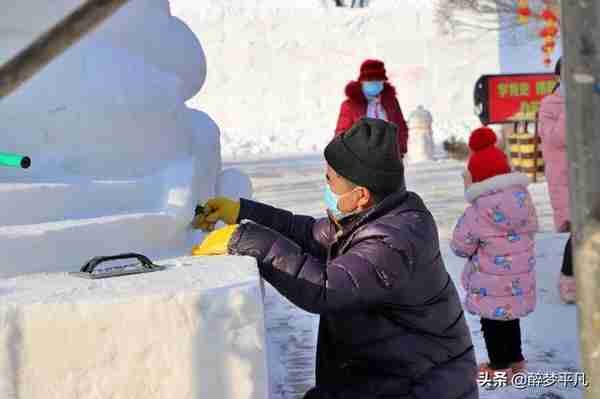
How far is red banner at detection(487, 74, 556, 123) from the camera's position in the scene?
1345 centimetres

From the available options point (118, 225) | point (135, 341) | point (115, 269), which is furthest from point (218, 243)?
point (118, 225)

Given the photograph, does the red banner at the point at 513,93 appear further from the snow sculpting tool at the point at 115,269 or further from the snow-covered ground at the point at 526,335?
the snow sculpting tool at the point at 115,269

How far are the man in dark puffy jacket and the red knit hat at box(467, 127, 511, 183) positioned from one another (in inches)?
70.6

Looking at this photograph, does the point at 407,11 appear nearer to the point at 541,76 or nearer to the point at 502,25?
the point at 502,25

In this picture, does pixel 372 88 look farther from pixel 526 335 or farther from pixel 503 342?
pixel 503 342

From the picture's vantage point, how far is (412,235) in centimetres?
224

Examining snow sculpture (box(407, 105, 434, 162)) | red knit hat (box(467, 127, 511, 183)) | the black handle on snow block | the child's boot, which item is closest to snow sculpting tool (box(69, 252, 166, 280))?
the black handle on snow block

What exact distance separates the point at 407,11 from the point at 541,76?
1336 cm

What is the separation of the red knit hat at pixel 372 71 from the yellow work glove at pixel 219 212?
379 centimetres

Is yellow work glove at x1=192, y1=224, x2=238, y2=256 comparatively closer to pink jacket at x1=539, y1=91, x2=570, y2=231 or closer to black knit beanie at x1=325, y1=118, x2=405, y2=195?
black knit beanie at x1=325, y1=118, x2=405, y2=195

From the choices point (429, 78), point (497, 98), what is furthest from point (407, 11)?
point (497, 98)

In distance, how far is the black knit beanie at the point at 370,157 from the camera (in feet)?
7.71

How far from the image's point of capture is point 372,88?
254 inches

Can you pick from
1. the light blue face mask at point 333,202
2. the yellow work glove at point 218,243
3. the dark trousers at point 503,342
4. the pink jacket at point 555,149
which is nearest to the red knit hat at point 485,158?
the dark trousers at point 503,342
